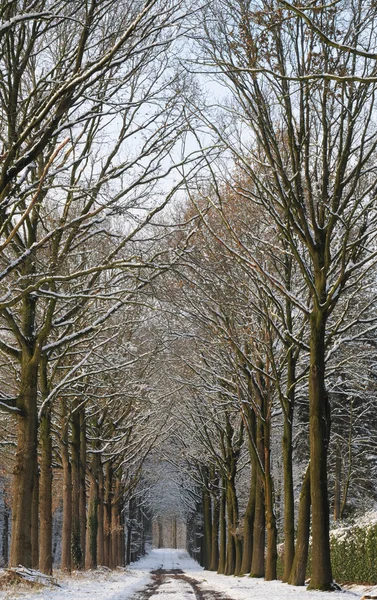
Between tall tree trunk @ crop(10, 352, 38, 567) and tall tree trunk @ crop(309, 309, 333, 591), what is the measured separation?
5.67 metres

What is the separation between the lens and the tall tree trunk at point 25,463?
1363 centimetres

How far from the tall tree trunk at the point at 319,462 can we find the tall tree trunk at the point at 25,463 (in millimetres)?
5667

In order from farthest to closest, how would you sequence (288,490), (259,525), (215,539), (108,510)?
(215,539), (108,510), (259,525), (288,490)

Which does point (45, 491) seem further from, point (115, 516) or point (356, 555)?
point (115, 516)

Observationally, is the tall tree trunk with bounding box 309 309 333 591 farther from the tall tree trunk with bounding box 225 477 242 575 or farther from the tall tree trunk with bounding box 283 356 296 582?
the tall tree trunk with bounding box 225 477 242 575

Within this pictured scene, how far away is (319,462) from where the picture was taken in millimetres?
13031

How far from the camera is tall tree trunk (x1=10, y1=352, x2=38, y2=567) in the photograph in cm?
1363

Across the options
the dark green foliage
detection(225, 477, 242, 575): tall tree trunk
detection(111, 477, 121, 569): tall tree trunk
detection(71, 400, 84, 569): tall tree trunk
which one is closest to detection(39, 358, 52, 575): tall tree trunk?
detection(71, 400, 84, 569): tall tree trunk

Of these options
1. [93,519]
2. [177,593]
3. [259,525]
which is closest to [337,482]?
[93,519]

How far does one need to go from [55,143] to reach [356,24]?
6183mm

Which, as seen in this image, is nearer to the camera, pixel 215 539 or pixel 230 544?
pixel 230 544

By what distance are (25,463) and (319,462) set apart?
5.95 m

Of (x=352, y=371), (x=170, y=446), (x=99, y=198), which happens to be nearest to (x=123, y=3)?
(x=99, y=198)

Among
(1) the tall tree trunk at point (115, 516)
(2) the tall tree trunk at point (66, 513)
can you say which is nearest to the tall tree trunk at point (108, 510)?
(1) the tall tree trunk at point (115, 516)
